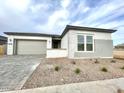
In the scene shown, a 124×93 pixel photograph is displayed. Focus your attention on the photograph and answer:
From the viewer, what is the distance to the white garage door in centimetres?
1622

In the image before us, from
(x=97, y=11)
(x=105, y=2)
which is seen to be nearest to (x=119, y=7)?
(x=105, y=2)

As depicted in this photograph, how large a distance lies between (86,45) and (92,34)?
162 cm

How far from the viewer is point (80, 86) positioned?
3734 mm

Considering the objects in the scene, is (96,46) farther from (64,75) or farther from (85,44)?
(64,75)

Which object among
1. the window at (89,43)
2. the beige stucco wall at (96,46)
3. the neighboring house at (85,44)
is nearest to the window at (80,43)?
the neighboring house at (85,44)

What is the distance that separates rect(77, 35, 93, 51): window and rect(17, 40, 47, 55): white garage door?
27.4 feet

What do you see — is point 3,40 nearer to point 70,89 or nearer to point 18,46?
point 18,46

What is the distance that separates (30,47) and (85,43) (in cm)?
1022

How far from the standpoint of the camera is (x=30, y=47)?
16625 mm

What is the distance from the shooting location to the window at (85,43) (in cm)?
1076

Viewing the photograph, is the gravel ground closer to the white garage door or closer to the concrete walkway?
the concrete walkway

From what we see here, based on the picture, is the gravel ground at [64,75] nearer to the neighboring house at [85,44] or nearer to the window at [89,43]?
the neighboring house at [85,44]

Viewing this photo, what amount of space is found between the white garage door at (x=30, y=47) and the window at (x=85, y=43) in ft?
27.4

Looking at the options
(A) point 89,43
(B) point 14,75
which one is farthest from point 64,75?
(A) point 89,43
